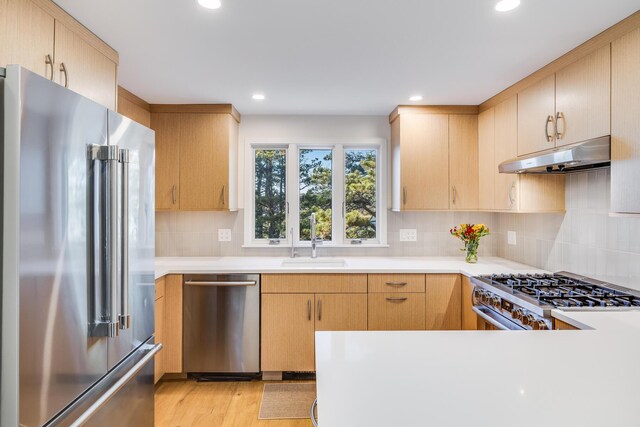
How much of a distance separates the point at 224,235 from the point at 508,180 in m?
2.40

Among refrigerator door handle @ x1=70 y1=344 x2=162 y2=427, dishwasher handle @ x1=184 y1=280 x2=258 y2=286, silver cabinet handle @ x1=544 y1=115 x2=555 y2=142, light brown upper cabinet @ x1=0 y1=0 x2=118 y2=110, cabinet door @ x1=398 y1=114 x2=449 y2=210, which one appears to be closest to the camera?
refrigerator door handle @ x1=70 y1=344 x2=162 y2=427

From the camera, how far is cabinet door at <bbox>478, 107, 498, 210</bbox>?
117 inches

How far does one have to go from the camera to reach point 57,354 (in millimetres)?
1132

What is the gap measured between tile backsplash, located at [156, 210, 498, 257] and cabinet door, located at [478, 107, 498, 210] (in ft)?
1.36

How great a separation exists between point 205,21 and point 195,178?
158 cm

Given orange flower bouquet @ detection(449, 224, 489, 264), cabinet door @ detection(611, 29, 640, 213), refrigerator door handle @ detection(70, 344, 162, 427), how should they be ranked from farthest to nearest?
orange flower bouquet @ detection(449, 224, 489, 264), cabinet door @ detection(611, 29, 640, 213), refrigerator door handle @ detection(70, 344, 162, 427)

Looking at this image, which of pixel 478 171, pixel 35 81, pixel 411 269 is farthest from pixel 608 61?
pixel 35 81

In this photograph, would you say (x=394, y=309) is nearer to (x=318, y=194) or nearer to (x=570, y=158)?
(x=318, y=194)

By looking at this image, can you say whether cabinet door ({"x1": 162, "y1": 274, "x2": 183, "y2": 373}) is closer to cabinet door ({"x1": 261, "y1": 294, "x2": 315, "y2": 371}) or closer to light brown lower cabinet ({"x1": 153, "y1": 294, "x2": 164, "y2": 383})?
light brown lower cabinet ({"x1": 153, "y1": 294, "x2": 164, "y2": 383})

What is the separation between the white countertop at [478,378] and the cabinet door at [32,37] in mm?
1524

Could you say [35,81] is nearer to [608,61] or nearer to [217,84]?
[217,84]

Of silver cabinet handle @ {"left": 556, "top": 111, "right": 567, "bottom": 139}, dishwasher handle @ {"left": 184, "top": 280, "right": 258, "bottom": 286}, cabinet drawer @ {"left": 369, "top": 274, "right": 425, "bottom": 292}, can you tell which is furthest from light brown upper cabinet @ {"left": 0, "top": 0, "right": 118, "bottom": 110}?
silver cabinet handle @ {"left": 556, "top": 111, "right": 567, "bottom": 139}

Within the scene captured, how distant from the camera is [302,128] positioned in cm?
348

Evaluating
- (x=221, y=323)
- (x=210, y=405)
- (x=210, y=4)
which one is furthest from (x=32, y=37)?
(x=210, y=405)
